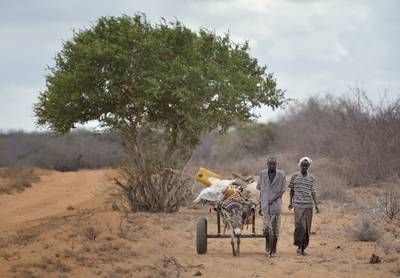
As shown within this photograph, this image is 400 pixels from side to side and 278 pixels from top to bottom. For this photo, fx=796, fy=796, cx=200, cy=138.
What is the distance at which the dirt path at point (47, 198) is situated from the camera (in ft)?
92.2

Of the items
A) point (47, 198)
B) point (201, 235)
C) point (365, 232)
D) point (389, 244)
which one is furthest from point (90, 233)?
Result: point (47, 198)

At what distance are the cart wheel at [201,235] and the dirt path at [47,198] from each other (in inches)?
421

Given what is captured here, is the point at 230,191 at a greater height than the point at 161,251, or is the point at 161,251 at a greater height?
the point at 230,191

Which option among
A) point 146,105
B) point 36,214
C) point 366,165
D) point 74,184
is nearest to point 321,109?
point 74,184

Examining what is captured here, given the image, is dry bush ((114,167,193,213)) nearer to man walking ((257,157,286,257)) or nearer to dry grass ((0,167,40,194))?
man walking ((257,157,286,257))

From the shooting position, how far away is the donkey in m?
14.1

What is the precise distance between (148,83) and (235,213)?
26.9 feet

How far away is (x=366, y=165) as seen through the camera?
33656 mm

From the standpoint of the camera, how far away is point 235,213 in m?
14.1

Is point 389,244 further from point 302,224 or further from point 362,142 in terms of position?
point 362,142

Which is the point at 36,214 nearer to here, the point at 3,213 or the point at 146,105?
the point at 3,213

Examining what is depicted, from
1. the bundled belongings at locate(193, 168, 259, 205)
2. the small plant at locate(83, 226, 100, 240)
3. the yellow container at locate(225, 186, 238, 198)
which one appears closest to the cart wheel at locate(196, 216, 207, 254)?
the bundled belongings at locate(193, 168, 259, 205)

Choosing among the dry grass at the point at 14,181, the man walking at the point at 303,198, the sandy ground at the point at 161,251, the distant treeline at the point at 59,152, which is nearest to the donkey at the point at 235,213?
the sandy ground at the point at 161,251

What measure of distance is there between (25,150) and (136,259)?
210 feet
